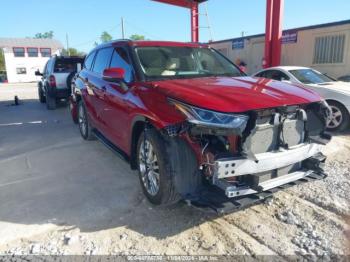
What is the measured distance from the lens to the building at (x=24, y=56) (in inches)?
2134

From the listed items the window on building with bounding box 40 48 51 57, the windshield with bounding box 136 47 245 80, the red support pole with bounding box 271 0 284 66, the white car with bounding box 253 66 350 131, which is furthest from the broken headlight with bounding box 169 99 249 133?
the window on building with bounding box 40 48 51 57

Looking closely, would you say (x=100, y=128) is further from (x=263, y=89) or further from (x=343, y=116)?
(x=343, y=116)

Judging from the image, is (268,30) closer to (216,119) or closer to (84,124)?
(84,124)

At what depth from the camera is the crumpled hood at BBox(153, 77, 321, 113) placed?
108 inches

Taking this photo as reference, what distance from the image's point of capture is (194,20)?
49.7 ft

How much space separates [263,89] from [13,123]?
835 centimetres

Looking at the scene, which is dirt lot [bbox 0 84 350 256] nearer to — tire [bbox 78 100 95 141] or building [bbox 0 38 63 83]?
tire [bbox 78 100 95 141]

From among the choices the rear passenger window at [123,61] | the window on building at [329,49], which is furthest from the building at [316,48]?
the rear passenger window at [123,61]

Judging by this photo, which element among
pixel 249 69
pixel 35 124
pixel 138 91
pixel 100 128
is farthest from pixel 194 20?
pixel 138 91

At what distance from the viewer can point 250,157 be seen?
277 centimetres

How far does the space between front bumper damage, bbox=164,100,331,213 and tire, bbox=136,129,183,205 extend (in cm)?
19

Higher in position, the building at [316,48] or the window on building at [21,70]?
the building at [316,48]

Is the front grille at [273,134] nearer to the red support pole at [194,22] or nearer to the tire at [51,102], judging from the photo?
the tire at [51,102]

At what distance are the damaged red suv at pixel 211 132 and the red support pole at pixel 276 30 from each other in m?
7.46
